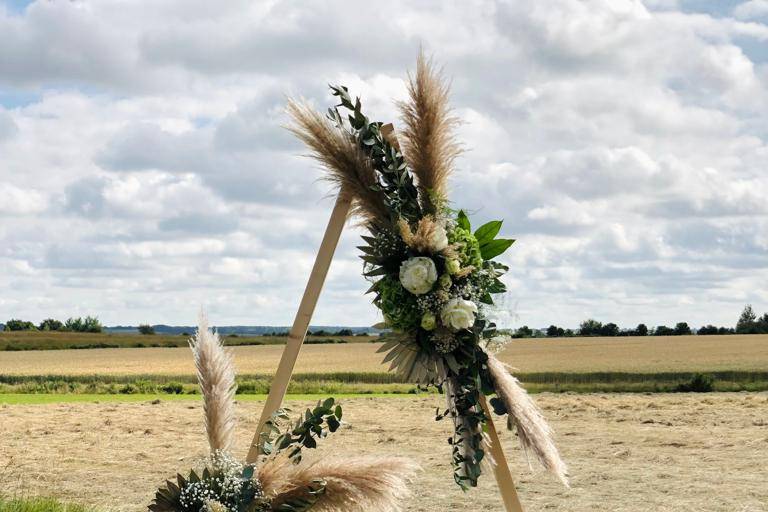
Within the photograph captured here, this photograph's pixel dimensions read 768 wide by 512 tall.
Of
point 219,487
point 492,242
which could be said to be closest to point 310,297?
point 492,242

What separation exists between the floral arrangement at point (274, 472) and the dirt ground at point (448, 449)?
2791mm

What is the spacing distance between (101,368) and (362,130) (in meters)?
18.9

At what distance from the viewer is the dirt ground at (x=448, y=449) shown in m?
8.07

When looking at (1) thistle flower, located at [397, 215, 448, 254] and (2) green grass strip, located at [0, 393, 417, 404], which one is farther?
(2) green grass strip, located at [0, 393, 417, 404]

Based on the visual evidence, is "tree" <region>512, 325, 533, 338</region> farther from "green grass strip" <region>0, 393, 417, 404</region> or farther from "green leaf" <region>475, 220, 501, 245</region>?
"green grass strip" <region>0, 393, 417, 404</region>

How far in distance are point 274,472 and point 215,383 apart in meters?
0.66

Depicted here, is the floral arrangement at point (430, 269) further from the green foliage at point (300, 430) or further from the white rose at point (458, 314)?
the green foliage at point (300, 430)

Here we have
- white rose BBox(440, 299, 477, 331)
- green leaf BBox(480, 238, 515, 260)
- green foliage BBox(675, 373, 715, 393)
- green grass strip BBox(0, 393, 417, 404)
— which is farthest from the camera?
green foliage BBox(675, 373, 715, 393)

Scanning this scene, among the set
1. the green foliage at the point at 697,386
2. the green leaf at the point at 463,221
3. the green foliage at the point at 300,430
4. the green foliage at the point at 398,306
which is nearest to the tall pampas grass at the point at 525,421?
the green foliage at the point at 398,306

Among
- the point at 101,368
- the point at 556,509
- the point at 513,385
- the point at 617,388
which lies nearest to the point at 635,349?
the point at 617,388

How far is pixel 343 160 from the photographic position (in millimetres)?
4660

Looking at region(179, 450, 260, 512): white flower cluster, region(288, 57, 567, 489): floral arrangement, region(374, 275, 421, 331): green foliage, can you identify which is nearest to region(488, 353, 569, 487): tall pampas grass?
region(288, 57, 567, 489): floral arrangement

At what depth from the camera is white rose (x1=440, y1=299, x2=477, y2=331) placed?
434 cm

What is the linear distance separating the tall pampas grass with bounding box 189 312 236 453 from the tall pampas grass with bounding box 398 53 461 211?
1610mm
